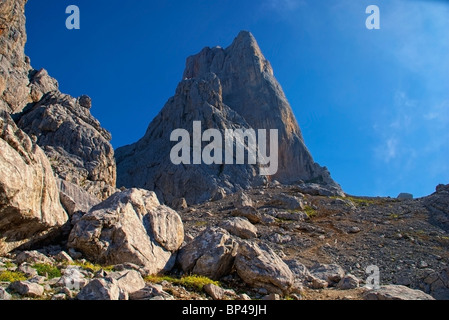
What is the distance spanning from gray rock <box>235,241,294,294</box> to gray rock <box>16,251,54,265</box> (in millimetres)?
7475

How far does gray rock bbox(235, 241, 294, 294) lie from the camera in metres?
13.5

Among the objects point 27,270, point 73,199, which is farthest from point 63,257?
point 73,199

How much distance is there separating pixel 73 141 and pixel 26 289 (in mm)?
38842

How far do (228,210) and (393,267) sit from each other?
2220cm

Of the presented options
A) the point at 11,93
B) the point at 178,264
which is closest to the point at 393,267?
the point at 178,264

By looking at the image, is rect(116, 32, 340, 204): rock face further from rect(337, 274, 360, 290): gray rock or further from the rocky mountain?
rect(337, 274, 360, 290): gray rock

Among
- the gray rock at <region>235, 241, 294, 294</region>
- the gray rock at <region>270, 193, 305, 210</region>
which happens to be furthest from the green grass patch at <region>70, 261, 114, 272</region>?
the gray rock at <region>270, 193, 305, 210</region>

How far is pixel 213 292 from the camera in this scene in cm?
1176

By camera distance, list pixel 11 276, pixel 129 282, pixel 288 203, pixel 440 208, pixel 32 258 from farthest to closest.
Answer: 1. pixel 288 203
2. pixel 440 208
3. pixel 32 258
4. pixel 129 282
5. pixel 11 276

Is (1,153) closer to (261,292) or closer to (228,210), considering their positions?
(261,292)

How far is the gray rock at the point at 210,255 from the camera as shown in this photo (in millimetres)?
14516

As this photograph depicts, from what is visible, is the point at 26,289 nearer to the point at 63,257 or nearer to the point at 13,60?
the point at 63,257

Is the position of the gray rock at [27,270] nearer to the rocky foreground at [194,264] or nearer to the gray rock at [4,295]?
the rocky foreground at [194,264]

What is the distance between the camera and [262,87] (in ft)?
434
